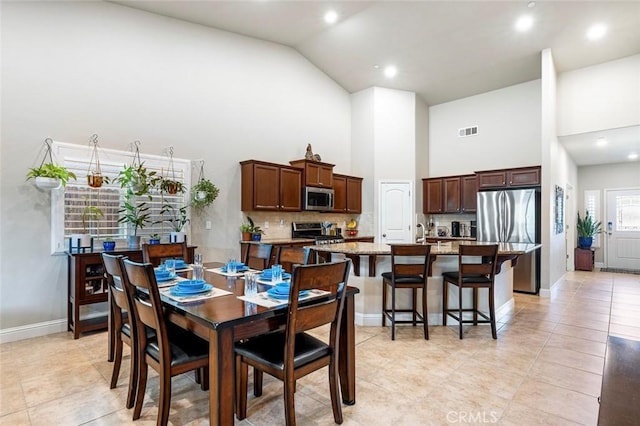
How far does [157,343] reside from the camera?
6.57 feet

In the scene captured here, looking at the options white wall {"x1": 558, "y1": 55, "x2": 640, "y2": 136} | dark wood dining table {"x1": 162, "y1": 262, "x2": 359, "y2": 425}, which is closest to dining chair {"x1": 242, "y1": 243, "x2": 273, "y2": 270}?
dark wood dining table {"x1": 162, "y1": 262, "x2": 359, "y2": 425}

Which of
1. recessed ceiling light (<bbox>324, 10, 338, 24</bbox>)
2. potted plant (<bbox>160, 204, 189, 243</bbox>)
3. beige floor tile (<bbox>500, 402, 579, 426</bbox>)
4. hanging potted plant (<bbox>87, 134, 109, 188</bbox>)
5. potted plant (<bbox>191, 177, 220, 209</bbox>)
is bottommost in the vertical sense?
beige floor tile (<bbox>500, 402, 579, 426</bbox>)

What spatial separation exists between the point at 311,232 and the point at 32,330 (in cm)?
426

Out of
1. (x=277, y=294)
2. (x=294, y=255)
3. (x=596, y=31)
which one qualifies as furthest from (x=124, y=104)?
(x=596, y=31)

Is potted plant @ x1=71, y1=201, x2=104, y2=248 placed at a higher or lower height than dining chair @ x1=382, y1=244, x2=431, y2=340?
higher

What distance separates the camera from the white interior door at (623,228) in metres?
8.27

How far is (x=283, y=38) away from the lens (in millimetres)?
5922

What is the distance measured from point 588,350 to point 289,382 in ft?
10.2

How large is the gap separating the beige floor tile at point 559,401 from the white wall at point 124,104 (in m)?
4.20

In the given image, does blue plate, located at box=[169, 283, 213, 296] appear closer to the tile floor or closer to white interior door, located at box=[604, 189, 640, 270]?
the tile floor

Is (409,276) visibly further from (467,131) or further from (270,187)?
(467,131)

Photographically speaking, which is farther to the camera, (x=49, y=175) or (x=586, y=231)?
(x=586, y=231)

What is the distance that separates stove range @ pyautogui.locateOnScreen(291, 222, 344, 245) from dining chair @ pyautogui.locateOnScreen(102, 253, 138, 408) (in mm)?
3779

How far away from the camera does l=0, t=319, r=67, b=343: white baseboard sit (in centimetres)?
351
